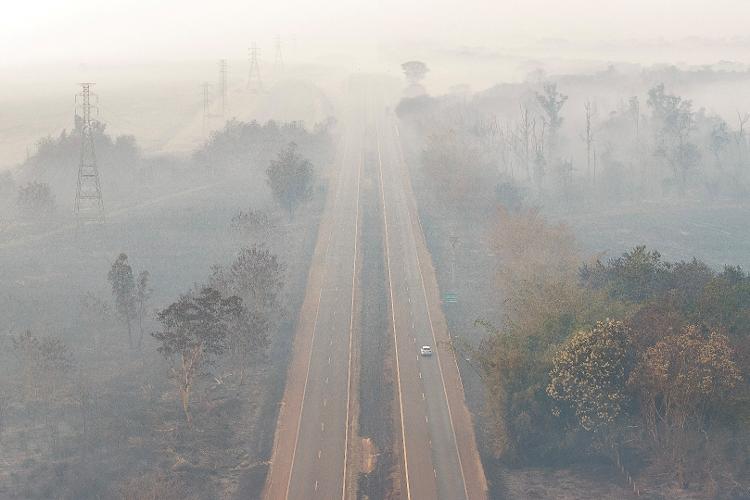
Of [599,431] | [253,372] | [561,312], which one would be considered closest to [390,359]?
[253,372]

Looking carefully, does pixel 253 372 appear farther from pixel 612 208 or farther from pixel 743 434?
pixel 612 208

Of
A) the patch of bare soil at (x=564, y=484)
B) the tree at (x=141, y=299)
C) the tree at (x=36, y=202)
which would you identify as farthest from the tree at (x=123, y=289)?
the tree at (x=36, y=202)

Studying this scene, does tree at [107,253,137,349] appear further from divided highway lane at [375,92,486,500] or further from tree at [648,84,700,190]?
tree at [648,84,700,190]

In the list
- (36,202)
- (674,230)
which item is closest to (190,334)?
(36,202)

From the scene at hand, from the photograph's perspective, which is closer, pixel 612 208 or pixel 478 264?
pixel 478 264

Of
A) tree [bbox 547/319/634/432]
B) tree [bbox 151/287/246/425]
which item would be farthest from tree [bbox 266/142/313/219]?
tree [bbox 547/319/634/432]

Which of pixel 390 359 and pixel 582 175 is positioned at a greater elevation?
pixel 582 175

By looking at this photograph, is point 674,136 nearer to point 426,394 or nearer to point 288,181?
point 288,181

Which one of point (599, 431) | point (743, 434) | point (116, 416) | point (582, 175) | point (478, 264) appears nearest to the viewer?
point (743, 434)
